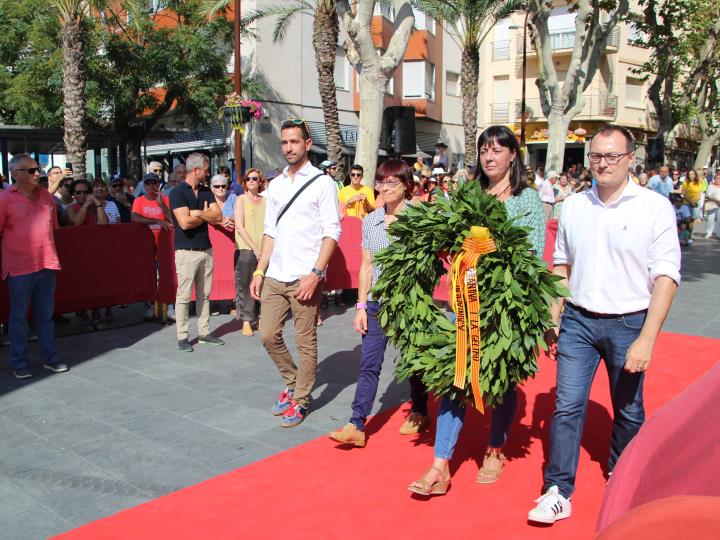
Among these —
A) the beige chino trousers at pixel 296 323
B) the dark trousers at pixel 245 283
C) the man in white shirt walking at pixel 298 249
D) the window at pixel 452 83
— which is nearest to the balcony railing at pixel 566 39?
the window at pixel 452 83

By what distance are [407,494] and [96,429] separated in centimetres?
243

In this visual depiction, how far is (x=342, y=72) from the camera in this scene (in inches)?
1162

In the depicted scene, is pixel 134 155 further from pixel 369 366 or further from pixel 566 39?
pixel 566 39

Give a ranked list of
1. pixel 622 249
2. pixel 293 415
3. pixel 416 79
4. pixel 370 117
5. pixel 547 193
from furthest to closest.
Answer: pixel 416 79 < pixel 547 193 < pixel 370 117 < pixel 293 415 < pixel 622 249

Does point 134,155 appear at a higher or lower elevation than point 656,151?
lower

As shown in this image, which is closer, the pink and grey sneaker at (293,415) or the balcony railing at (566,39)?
the pink and grey sneaker at (293,415)

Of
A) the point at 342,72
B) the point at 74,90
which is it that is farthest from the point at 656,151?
the point at 74,90

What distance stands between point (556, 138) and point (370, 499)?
1773 cm

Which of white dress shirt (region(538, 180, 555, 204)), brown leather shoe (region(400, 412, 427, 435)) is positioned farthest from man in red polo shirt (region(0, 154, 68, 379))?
white dress shirt (region(538, 180, 555, 204))

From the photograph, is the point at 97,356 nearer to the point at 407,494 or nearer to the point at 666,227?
the point at 407,494

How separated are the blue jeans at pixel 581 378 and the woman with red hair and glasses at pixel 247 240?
200 inches

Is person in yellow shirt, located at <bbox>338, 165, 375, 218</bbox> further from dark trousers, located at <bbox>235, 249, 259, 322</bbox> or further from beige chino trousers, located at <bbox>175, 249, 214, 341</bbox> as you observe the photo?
beige chino trousers, located at <bbox>175, 249, 214, 341</bbox>

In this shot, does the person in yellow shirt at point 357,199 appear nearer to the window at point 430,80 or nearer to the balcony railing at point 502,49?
the window at point 430,80

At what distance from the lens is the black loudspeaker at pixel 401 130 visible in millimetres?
11359
